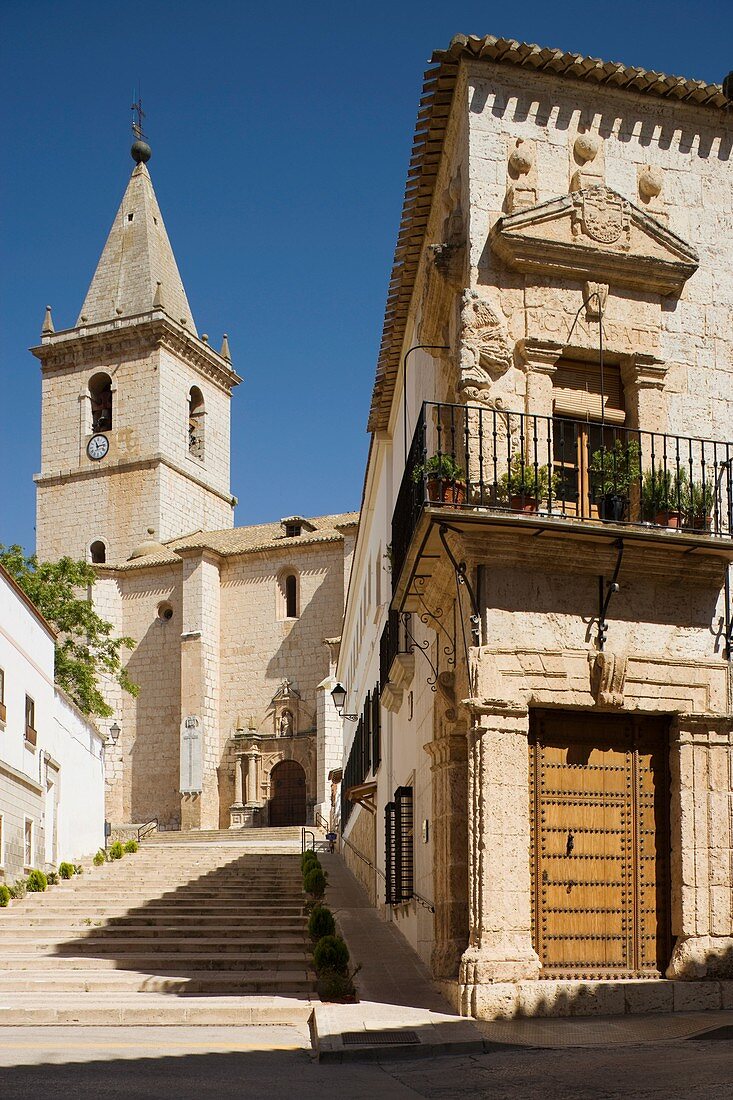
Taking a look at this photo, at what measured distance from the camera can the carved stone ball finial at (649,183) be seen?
41.2 feet

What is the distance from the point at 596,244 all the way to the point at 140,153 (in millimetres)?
62432

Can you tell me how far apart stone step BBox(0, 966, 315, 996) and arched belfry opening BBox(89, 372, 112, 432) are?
50.4 metres

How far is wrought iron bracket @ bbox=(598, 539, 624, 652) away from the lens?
11219 mm

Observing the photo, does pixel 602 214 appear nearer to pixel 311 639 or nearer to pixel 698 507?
pixel 698 507

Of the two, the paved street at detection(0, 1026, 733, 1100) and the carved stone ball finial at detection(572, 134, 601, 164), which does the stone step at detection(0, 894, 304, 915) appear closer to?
the paved street at detection(0, 1026, 733, 1100)

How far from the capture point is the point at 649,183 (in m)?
12.5

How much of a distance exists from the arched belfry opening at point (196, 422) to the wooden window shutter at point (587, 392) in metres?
51.6

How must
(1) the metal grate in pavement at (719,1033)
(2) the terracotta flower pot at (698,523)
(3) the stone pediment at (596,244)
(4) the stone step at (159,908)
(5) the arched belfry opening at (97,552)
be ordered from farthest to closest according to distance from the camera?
(5) the arched belfry opening at (97,552) → (4) the stone step at (159,908) → (3) the stone pediment at (596,244) → (2) the terracotta flower pot at (698,523) → (1) the metal grate in pavement at (719,1033)

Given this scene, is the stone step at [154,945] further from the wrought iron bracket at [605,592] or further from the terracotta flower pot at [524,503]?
the terracotta flower pot at [524,503]

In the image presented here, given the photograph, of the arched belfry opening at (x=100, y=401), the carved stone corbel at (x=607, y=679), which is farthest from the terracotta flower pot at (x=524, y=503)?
the arched belfry opening at (x=100, y=401)

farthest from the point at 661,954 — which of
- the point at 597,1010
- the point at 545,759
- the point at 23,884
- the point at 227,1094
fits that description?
the point at 23,884

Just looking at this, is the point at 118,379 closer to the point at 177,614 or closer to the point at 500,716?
the point at 177,614

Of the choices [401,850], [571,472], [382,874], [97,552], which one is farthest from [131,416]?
[571,472]

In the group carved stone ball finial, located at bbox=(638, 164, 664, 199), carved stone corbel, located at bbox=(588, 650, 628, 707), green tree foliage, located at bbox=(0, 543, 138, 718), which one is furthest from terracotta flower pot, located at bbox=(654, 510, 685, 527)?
green tree foliage, located at bbox=(0, 543, 138, 718)
